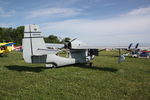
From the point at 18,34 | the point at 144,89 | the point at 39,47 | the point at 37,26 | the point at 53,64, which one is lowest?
the point at 144,89

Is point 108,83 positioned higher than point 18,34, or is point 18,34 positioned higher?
point 18,34

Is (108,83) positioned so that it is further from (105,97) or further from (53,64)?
(53,64)

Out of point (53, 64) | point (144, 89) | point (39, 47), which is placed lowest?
point (144, 89)

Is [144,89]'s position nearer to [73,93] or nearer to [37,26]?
[73,93]

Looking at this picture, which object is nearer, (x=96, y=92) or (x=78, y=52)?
(x=96, y=92)

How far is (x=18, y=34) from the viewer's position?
88500 millimetres

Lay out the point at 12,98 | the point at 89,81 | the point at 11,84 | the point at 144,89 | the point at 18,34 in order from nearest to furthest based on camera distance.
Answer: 1. the point at 12,98
2. the point at 144,89
3. the point at 11,84
4. the point at 89,81
5. the point at 18,34

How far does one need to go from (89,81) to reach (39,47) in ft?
14.2

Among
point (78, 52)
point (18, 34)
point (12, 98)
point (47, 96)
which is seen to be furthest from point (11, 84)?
point (18, 34)

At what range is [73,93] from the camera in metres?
6.57

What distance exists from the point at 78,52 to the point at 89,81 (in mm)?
6147

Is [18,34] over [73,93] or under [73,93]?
over

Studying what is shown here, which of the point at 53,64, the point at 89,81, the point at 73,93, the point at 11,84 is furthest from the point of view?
the point at 53,64

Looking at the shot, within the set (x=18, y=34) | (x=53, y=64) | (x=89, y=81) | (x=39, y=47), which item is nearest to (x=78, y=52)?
(x=53, y=64)
